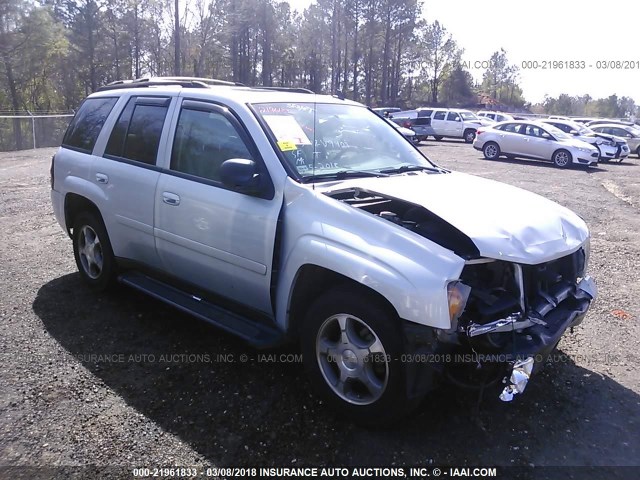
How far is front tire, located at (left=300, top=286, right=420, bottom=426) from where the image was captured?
9.57ft

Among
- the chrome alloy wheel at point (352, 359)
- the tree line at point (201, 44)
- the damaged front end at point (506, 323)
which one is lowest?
the chrome alloy wheel at point (352, 359)

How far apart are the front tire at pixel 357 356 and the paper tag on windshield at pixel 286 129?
3.85 feet

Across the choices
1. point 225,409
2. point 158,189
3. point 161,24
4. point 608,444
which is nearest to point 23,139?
point 158,189

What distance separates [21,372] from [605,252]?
7.07 metres

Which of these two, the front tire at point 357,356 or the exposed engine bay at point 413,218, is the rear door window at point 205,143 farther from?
the front tire at point 357,356

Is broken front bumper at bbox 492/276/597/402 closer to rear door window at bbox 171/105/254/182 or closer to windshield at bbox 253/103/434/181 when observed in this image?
windshield at bbox 253/103/434/181

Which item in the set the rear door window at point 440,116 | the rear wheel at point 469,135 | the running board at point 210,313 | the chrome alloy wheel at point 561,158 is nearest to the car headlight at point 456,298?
the running board at point 210,313

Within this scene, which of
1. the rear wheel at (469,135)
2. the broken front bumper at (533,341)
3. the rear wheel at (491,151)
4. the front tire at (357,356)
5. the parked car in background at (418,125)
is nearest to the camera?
the broken front bumper at (533,341)

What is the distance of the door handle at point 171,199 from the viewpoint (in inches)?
160

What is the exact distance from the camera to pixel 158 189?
167 inches

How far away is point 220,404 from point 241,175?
57.9 inches

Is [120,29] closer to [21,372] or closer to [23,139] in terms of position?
[23,139]

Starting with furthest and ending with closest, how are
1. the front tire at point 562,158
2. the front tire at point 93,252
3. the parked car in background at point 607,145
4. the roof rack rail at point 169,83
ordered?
the parked car in background at point 607,145, the front tire at point 562,158, the front tire at point 93,252, the roof rack rail at point 169,83

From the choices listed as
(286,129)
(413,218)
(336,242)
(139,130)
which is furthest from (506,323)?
(139,130)
